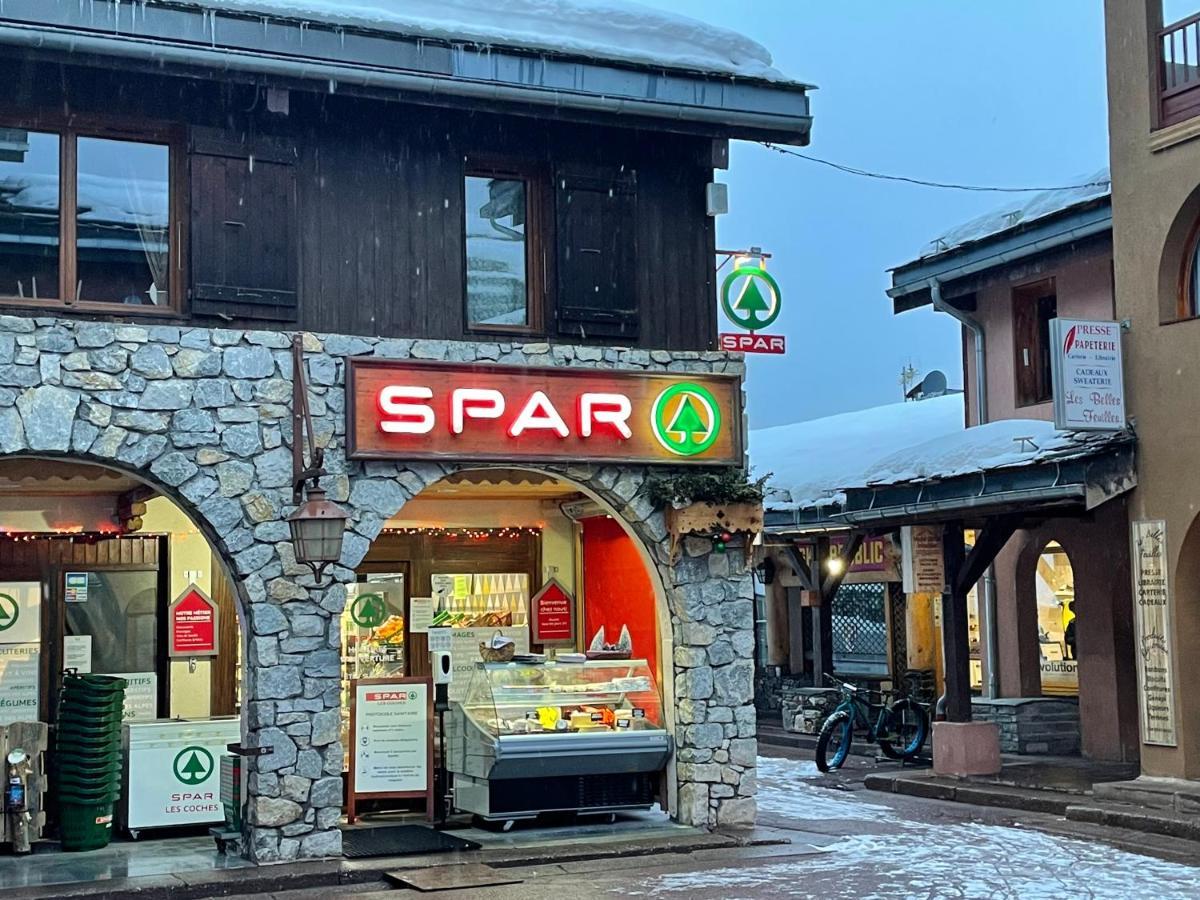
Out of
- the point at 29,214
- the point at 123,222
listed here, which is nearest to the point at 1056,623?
the point at 123,222

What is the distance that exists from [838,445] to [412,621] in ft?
36.5

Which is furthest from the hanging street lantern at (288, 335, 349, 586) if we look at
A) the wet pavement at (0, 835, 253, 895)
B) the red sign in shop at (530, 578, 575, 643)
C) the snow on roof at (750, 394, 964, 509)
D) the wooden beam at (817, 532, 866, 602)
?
the wooden beam at (817, 532, 866, 602)

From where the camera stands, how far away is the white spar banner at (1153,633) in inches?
540

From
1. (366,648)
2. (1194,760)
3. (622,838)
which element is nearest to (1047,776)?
(1194,760)

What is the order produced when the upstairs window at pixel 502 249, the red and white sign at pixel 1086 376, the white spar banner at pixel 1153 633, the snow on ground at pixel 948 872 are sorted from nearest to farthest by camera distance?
the snow on ground at pixel 948 872 < the upstairs window at pixel 502 249 < the white spar banner at pixel 1153 633 < the red and white sign at pixel 1086 376

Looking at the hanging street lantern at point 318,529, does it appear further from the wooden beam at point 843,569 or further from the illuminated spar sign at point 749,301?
the wooden beam at point 843,569

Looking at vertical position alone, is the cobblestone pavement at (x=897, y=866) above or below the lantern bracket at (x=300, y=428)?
below

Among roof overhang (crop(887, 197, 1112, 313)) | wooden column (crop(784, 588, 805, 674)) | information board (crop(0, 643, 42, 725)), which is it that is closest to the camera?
information board (crop(0, 643, 42, 725))

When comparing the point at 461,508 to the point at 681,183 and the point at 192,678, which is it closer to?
the point at 192,678

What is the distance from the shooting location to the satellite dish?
104 ft

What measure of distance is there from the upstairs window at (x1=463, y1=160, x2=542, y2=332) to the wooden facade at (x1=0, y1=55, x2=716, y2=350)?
11 centimetres

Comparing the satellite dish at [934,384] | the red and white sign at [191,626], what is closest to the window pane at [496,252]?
the red and white sign at [191,626]

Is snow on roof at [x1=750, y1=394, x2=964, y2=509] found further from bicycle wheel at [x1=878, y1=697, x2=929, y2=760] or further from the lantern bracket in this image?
the lantern bracket

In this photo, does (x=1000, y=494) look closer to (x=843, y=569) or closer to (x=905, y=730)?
(x=905, y=730)
